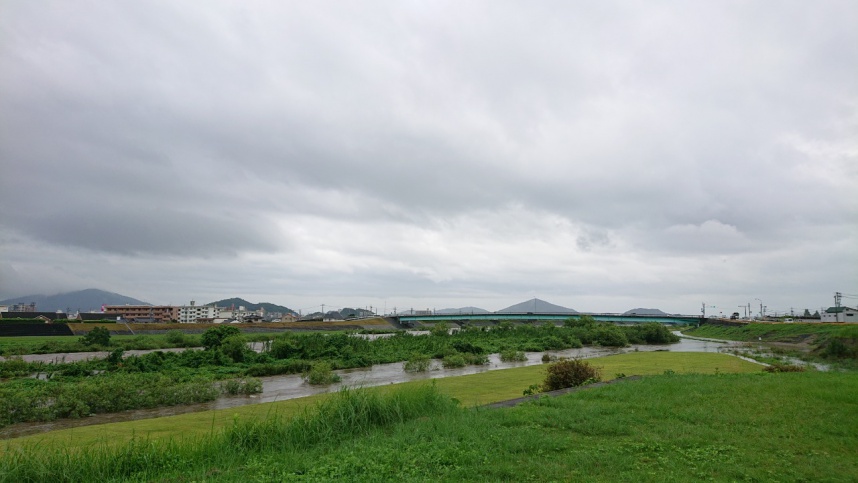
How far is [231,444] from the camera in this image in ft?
25.6

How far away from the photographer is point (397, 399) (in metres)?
10.1

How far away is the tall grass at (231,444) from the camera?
6.53 meters

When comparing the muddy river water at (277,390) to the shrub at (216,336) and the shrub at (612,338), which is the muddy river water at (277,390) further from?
the shrub at (612,338)

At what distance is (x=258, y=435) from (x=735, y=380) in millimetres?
13281

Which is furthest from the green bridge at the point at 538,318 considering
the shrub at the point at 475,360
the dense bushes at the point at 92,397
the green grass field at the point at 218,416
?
the dense bushes at the point at 92,397

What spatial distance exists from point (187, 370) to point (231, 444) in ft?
68.9

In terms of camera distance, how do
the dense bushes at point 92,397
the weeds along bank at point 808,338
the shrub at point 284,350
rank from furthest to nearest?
the shrub at point 284,350
the weeds along bank at point 808,338
the dense bushes at point 92,397

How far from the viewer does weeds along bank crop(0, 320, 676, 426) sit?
1705cm

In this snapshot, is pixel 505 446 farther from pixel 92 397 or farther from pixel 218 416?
pixel 92 397

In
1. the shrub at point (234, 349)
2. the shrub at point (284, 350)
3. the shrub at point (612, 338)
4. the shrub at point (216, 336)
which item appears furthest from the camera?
the shrub at point (612, 338)

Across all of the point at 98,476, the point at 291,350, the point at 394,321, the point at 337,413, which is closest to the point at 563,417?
the point at 337,413

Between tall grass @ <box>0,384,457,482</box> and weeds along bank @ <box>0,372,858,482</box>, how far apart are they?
0.02 m

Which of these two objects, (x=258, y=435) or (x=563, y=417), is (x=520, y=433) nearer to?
(x=563, y=417)

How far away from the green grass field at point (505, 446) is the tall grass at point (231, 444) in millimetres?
20
